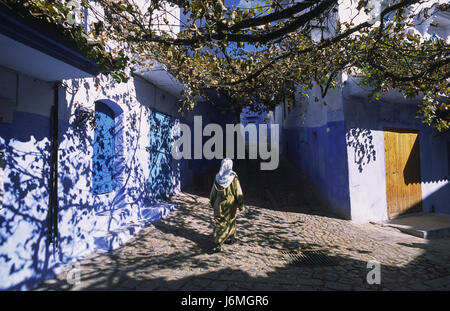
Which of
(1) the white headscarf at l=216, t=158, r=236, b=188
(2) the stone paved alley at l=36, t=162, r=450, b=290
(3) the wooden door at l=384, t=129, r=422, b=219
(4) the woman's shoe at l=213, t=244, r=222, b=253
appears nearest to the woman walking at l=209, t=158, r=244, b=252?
(1) the white headscarf at l=216, t=158, r=236, b=188

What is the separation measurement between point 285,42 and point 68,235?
6.14 metres

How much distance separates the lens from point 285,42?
6.20 m

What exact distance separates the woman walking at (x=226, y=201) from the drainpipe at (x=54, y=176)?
2.74 m

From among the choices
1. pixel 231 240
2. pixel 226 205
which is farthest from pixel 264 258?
pixel 226 205

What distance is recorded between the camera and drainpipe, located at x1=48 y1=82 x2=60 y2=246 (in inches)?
160

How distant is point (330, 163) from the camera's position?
26.0 ft

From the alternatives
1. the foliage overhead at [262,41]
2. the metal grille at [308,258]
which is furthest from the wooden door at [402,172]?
the metal grille at [308,258]

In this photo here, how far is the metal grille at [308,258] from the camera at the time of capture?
4.39m

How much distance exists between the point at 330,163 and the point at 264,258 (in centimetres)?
452

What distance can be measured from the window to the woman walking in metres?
2.58

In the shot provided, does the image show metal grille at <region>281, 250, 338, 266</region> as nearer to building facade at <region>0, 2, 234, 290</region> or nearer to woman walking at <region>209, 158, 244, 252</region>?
woman walking at <region>209, 158, 244, 252</region>

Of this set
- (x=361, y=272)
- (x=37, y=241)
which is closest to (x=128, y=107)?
(x=37, y=241)

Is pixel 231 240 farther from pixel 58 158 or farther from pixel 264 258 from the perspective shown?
pixel 58 158
